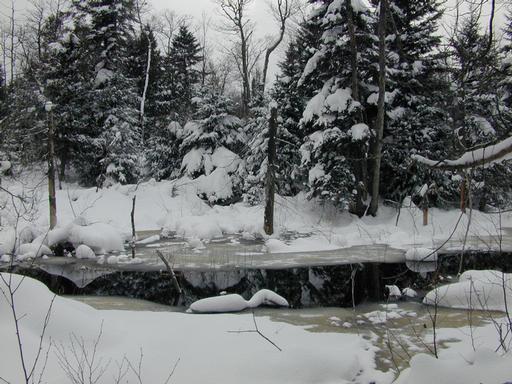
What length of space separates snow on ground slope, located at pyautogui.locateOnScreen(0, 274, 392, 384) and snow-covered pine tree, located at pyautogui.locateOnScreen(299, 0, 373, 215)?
1093 cm

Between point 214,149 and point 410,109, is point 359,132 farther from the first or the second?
point 214,149

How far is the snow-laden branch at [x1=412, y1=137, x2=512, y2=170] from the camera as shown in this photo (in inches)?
105

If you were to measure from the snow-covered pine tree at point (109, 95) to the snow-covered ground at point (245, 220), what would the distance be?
1895 millimetres

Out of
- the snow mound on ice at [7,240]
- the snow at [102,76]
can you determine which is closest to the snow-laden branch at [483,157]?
the snow mound on ice at [7,240]

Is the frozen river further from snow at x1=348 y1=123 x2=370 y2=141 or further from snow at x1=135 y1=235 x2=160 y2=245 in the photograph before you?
snow at x1=348 y1=123 x2=370 y2=141

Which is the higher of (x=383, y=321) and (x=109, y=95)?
(x=109, y=95)

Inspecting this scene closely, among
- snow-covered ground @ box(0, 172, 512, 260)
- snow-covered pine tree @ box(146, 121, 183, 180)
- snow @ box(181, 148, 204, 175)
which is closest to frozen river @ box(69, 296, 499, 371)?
snow-covered ground @ box(0, 172, 512, 260)

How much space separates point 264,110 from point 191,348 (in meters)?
14.1

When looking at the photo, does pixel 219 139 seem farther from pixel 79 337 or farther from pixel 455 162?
pixel 455 162

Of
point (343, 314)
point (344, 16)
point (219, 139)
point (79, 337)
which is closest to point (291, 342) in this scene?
point (343, 314)

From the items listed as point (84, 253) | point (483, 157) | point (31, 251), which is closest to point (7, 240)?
point (31, 251)

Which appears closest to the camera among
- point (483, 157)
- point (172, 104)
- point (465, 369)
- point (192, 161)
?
point (483, 157)

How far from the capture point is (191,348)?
5.35m

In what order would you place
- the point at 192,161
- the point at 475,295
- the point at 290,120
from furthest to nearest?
the point at 192,161
the point at 290,120
the point at 475,295
